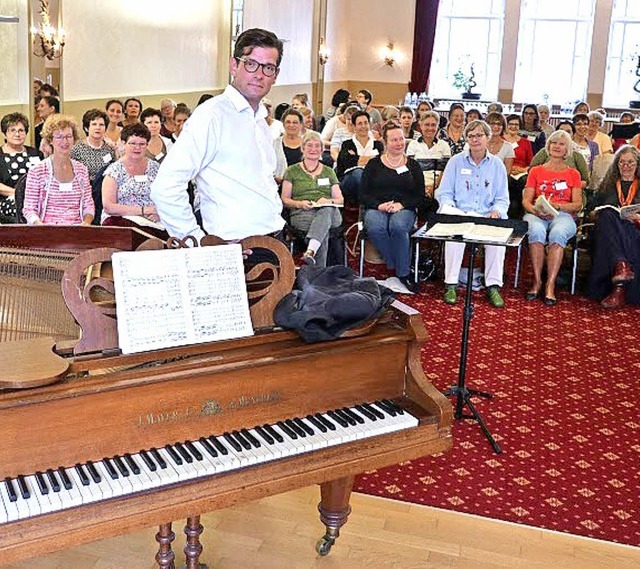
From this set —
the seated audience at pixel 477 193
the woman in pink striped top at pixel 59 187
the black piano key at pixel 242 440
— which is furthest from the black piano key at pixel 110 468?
the seated audience at pixel 477 193

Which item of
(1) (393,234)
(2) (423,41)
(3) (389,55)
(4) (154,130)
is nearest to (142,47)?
(4) (154,130)

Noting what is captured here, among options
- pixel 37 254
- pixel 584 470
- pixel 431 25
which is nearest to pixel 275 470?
pixel 37 254

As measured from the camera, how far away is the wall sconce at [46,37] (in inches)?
337

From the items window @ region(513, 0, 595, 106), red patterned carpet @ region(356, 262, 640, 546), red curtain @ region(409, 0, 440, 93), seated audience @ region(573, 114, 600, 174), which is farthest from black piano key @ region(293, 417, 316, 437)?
red curtain @ region(409, 0, 440, 93)

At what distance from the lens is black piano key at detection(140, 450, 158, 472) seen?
2.14 metres

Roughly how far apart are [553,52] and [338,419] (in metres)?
Answer: 15.7

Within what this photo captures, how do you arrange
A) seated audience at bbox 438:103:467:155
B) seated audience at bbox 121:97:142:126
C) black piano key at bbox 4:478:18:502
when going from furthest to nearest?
seated audience at bbox 438:103:467:155 < seated audience at bbox 121:97:142:126 < black piano key at bbox 4:478:18:502

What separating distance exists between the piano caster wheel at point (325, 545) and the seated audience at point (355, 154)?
5.58 meters

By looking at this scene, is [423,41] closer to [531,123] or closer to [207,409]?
[531,123]

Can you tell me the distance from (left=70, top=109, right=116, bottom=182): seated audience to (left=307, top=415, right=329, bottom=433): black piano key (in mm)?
5025

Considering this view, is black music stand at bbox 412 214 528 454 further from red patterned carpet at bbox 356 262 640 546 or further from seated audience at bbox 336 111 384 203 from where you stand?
seated audience at bbox 336 111 384 203

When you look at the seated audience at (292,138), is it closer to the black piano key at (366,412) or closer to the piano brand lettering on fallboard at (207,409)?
the black piano key at (366,412)

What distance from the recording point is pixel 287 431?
237cm

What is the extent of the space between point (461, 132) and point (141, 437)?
8684 mm
